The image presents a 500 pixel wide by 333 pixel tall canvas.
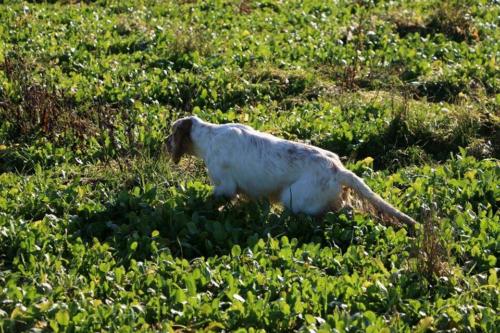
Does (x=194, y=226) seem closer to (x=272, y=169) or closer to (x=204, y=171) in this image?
(x=272, y=169)

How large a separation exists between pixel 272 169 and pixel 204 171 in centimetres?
121

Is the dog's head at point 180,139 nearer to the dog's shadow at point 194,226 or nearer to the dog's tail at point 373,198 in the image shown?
the dog's shadow at point 194,226

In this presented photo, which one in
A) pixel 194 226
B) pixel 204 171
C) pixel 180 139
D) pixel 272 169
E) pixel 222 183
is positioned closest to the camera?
pixel 194 226

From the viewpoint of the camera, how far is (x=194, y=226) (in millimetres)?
7137

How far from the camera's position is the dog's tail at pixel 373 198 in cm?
Result: 716

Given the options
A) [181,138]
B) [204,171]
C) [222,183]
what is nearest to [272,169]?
[222,183]

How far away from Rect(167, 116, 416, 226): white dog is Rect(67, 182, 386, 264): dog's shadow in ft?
0.43

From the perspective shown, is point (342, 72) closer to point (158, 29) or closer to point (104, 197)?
point (158, 29)

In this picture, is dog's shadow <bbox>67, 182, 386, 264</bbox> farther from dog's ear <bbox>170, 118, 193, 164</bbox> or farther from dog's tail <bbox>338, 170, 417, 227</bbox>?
dog's ear <bbox>170, 118, 193, 164</bbox>

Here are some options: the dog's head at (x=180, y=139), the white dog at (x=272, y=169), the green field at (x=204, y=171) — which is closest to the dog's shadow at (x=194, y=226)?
the green field at (x=204, y=171)

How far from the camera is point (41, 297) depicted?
236 inches

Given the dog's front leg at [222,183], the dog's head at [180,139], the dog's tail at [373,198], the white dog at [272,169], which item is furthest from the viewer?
the dog's head at [180,139]

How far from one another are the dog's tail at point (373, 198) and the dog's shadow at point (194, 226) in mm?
164

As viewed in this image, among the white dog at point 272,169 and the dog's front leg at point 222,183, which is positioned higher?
the white dog at point 272,169
